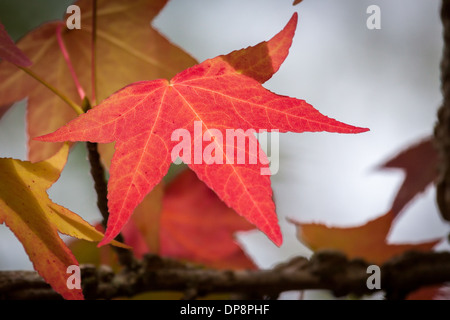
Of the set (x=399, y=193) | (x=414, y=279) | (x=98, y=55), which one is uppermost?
(x=98, y=55)

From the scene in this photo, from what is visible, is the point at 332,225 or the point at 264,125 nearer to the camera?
the point at 264,125

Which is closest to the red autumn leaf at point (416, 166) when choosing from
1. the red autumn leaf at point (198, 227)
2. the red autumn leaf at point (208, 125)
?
the red autumn leaf at point (198, 227)

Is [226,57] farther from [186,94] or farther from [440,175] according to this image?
[440,175]

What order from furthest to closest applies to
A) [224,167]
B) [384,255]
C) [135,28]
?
[384,255] → [135,28] → [224,167]

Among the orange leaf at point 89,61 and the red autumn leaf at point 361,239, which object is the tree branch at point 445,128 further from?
the orange leaf at point 89,61

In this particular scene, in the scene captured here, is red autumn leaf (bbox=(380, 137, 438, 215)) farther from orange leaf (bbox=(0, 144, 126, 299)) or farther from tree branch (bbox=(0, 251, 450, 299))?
orange leaf (bbox=(0, 144, 126, 299))

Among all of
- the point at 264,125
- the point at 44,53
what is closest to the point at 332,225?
the point at 264,125

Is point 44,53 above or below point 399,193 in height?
above
